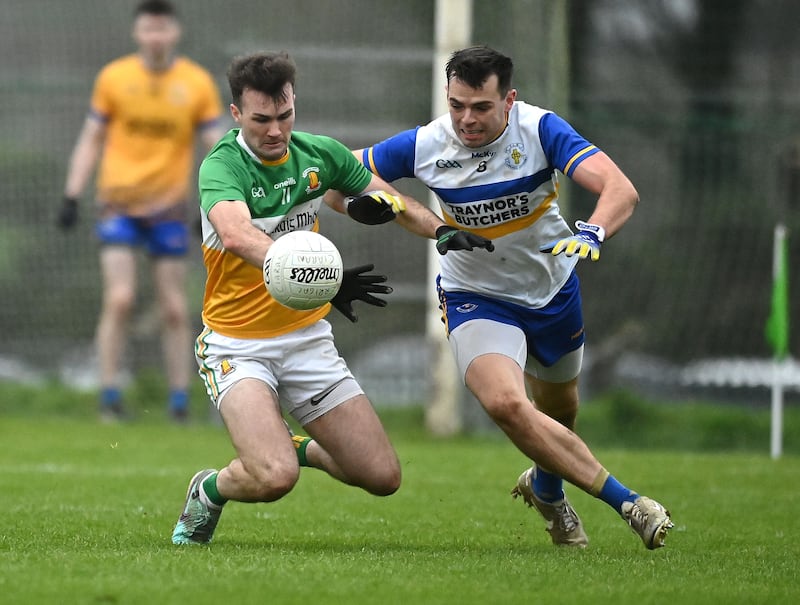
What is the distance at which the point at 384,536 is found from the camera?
23.2ft

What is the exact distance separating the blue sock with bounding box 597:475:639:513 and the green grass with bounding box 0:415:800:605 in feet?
0.81

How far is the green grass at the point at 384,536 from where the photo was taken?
5258 mm

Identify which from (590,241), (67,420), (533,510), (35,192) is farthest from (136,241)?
(590,241)

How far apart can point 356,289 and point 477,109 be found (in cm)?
105

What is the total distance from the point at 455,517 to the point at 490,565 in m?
1.84

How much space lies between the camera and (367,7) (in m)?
14.5

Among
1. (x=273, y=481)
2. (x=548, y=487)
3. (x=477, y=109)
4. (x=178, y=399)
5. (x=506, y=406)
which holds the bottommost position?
(x=178, y=399)

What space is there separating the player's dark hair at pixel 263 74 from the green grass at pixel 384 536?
201cm

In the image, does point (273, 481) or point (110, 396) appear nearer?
point (273, 481)

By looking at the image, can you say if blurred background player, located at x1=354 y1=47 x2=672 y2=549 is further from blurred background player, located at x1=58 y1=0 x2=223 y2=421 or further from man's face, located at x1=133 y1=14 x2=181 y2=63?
man's face, located at x1=133 y1=14 x2=181 y2=63

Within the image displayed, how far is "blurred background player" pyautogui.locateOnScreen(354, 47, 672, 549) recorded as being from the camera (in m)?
6.57

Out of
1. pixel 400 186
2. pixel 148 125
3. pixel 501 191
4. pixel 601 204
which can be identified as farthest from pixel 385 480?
pixel 400 186

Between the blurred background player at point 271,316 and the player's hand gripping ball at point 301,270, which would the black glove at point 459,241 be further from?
the player's hand gripping ball at point 301,270

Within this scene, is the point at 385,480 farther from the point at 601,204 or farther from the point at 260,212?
the point at 601,204
